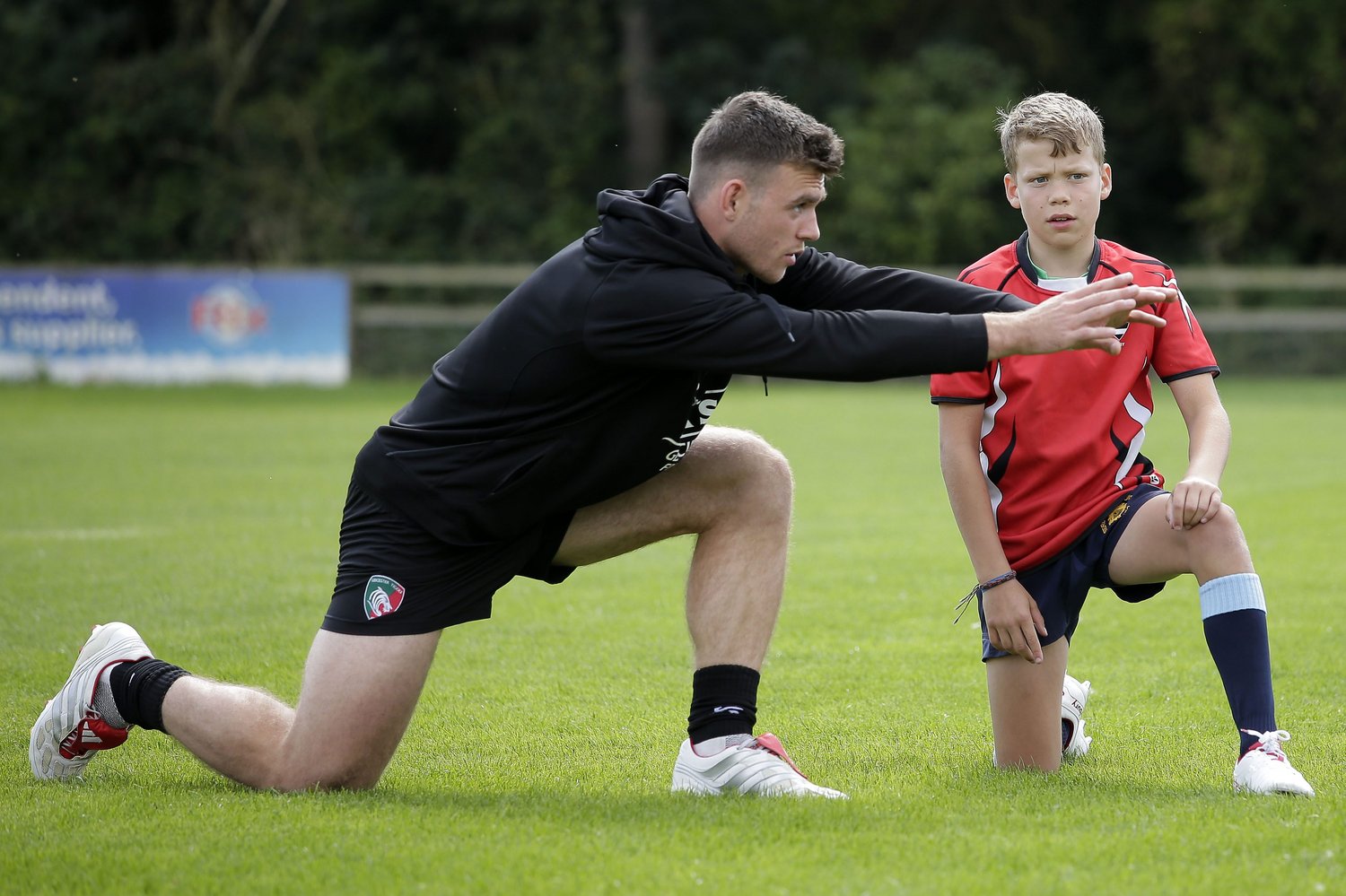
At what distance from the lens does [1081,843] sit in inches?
137

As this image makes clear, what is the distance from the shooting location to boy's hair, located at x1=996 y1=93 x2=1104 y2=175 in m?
4.32

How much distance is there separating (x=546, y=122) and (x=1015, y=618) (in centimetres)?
2875

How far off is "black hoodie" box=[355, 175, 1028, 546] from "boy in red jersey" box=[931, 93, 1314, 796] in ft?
1.26

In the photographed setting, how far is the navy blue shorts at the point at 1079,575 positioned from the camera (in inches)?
168

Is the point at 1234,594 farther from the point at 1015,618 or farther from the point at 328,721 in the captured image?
the point at 328,721

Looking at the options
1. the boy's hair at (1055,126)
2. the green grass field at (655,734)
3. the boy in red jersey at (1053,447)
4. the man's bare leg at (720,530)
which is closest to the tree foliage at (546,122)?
the green grass field at (655,734)

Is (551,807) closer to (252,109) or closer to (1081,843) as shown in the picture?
(1081,843)

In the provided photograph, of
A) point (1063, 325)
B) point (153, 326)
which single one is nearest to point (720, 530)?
point (1063, 325)

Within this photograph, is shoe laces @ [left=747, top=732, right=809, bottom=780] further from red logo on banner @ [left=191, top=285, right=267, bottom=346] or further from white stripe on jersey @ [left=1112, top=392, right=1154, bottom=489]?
red logo on banner @ [left=191, top=285, right=267, bottom=346]

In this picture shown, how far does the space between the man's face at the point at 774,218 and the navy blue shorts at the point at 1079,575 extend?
1.11 metres

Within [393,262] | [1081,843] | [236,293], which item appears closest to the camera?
[1081,843]

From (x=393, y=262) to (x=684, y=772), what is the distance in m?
28.6

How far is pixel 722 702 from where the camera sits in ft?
13.4

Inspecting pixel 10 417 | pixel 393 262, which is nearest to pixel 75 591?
pixel 10 417
